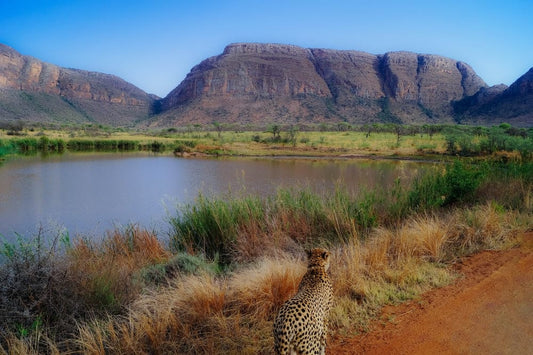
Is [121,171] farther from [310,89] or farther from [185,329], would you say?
[310,89]

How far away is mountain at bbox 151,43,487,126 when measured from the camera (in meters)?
92.1

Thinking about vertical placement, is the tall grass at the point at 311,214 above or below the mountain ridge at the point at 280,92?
below

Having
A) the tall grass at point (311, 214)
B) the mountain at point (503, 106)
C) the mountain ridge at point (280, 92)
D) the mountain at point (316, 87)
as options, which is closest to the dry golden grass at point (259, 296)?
the tall grass at point (311, 214)

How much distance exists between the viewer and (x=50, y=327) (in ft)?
11.7

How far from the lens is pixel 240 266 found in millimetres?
5852

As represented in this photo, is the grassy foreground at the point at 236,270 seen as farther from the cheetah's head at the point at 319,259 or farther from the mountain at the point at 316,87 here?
the mountain at the point at 316,87

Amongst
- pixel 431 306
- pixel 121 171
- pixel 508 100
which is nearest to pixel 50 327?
pixel 431 306

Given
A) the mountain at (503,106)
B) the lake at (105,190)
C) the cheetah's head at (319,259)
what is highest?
the mountain at (503,106)

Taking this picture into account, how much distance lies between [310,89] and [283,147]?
70.3m

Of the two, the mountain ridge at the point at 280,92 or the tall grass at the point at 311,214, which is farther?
the mountain ridge at the point at 280,92

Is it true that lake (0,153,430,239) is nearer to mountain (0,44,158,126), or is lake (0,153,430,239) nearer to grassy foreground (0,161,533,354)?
grassy foreground (0,161,533,354)

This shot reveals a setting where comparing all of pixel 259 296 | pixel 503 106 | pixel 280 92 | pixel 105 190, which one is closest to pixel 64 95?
pixel 280 92

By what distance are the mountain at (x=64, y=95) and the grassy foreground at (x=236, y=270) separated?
8286 centimetres

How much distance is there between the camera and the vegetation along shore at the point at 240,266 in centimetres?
350
